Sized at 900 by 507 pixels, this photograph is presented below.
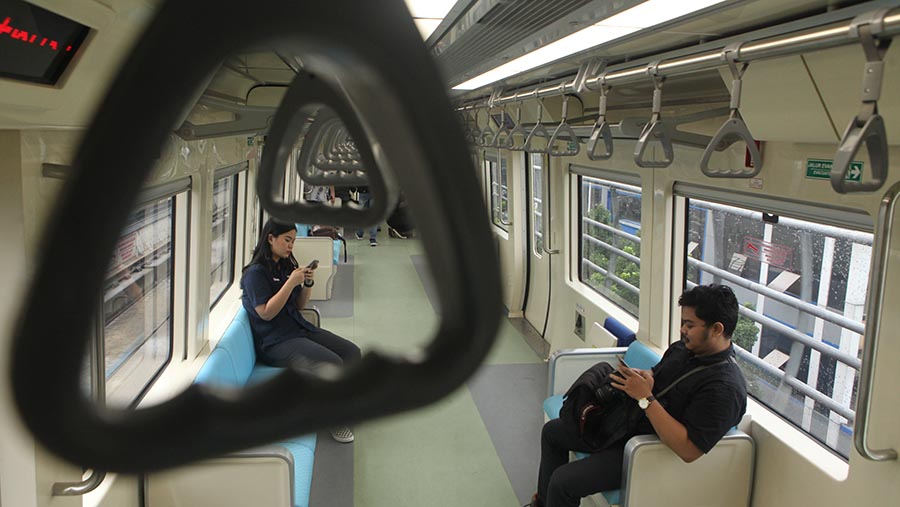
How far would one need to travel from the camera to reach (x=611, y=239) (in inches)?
232

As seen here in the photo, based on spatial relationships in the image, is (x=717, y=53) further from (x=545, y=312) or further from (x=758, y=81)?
(x=545, y=312)

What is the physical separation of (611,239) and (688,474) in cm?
289

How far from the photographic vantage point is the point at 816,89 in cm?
232

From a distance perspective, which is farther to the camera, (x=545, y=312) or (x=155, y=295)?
(x=545, y=312)

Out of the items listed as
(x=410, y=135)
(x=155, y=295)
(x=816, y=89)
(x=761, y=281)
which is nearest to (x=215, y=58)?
(x=410, y=135)

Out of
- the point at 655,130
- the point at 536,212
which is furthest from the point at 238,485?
the point at 536,212

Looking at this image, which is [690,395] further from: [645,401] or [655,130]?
[655,130]

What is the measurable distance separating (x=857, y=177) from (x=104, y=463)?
9.53 feet

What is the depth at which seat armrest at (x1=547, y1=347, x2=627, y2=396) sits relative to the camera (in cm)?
445

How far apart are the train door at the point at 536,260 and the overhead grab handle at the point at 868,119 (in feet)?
18.6

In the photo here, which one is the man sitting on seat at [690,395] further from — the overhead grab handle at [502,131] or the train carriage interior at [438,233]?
the overhead grab handle at [502,131]

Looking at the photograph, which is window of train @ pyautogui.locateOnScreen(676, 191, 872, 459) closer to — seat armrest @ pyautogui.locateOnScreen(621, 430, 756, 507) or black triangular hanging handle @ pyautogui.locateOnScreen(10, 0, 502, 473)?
seat armrest @ pyautogui.locateOnScreen(621, 430, 756, 507)

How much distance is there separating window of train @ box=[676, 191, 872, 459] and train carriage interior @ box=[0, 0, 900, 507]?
0.7 inches

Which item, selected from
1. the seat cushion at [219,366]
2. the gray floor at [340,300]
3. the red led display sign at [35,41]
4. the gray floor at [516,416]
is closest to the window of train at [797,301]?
the gray floor at [516,416]
